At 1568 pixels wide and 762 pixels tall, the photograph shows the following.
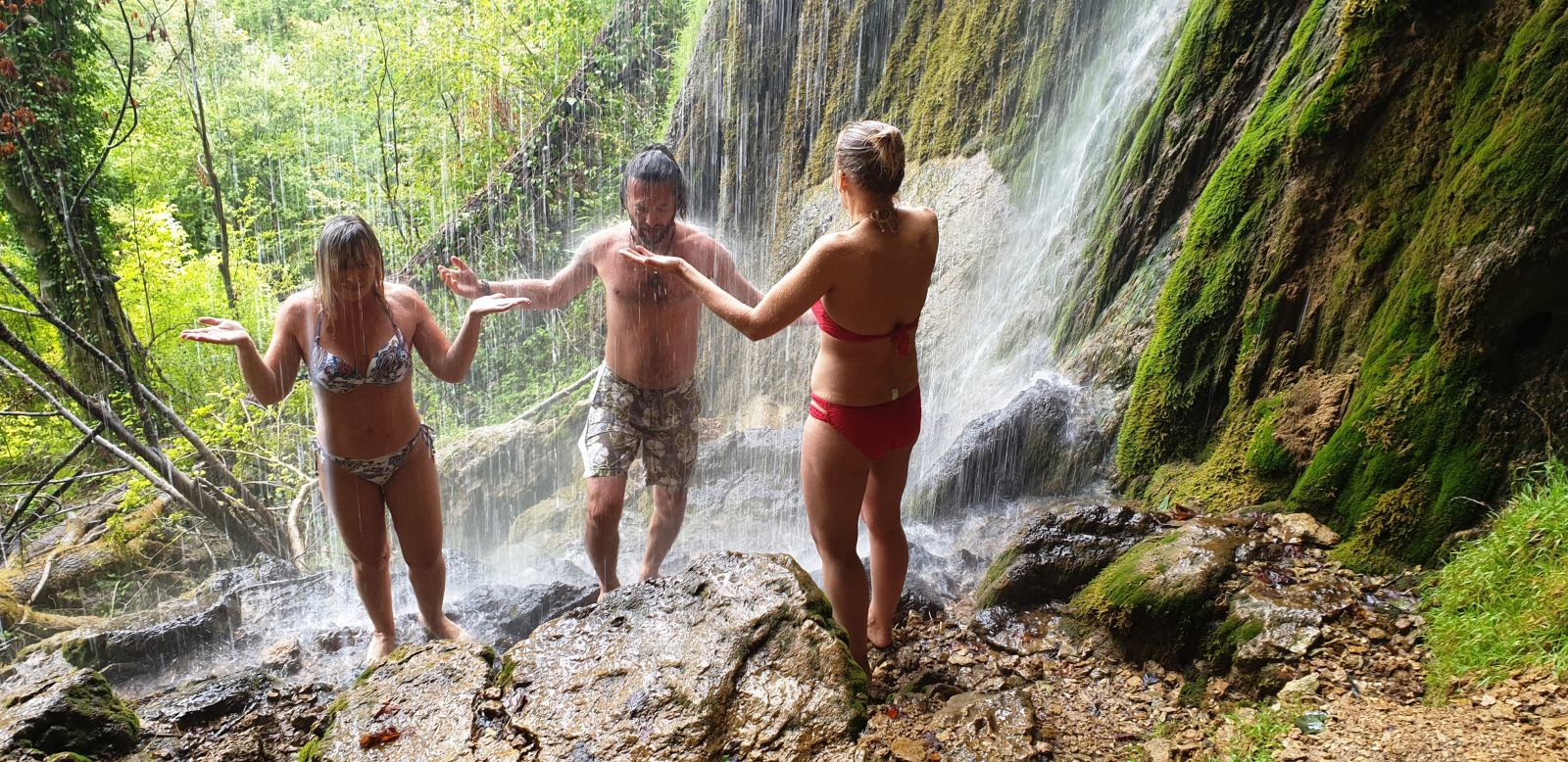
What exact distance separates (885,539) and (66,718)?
2490mm

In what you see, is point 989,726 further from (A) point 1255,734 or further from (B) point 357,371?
(B) point 357,371

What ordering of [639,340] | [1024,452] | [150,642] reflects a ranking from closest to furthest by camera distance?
1. [639,340]
2. [150,642]
3. [1024,452]

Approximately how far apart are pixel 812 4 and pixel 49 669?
6.95 metres

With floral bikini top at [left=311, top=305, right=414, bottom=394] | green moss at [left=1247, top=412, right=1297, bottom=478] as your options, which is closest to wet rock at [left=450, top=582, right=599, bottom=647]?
floral bikini top at [left=311, top=305, right=414, bottom=394]

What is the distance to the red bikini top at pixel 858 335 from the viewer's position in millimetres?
2352

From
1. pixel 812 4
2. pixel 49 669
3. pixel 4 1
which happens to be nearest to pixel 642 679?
pixel 49 669

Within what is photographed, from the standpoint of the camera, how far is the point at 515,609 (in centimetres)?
412

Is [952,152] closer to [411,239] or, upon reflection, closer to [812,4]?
[812,4]

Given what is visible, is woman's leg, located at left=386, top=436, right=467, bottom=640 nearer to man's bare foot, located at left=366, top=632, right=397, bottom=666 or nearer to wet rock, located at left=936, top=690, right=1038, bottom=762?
man's bare foot, located at left=366, top=632, right=397, bottom=666

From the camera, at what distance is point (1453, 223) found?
8.93 ft

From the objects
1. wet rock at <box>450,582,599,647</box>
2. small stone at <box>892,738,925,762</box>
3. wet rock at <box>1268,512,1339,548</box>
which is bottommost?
wet rock at <box>450,582,599,647</box>

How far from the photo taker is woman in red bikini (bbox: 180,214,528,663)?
2699 millimetres

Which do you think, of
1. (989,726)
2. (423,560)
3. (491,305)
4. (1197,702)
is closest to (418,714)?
(423,560)

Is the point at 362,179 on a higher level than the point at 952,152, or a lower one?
lower
